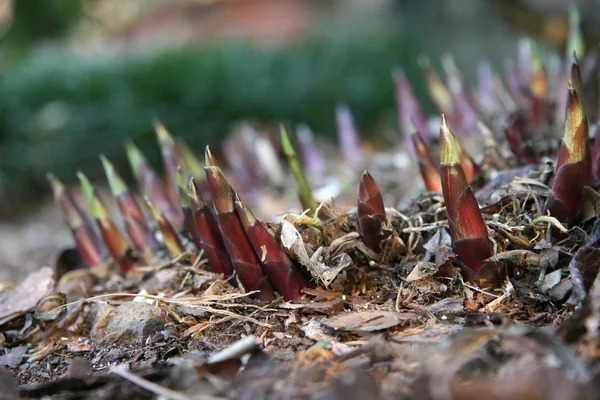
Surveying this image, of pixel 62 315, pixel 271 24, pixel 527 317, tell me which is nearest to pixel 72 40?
pixel 271 24

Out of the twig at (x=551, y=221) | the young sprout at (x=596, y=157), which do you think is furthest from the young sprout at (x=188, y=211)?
the young sprout at (x=596, y=157)

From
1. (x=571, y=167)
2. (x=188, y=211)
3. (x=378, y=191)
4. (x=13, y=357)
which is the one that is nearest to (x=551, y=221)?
(x=571, y=167)

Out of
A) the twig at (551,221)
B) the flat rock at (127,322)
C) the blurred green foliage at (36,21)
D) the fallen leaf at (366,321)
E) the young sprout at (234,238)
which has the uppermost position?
the blurred green foliage at (36,21)

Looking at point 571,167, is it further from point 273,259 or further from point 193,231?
point 193,231

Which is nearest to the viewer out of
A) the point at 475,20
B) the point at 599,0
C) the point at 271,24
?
the point at 599,0

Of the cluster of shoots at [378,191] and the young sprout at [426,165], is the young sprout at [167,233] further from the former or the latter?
the young sprout at [426,165]

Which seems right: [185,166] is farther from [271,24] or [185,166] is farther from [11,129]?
[271,24]

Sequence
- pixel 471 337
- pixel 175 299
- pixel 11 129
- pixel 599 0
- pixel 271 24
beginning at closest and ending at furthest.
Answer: pixel 471 337 < pixel 175 299 < pixel 599 0 < pixel 11 129 < pixel 271 24

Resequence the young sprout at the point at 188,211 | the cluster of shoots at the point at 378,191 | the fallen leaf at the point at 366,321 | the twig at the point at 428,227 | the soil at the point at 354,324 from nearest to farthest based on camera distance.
A: 1. the soil at the point at 354,324
2. the fallen leaf at the point at 366,321
3. the cluster of shoots at the point at 378,191
4. the twig at the point at 428,227
5. the young sprout at the point at 188,211
